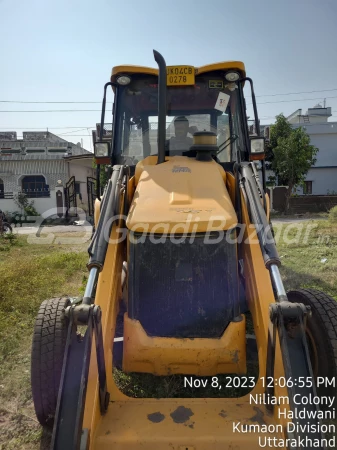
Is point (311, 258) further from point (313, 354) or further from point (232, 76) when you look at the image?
point (313, 354)

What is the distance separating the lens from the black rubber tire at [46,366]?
2617mm

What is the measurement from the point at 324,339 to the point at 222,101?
8.41 ft

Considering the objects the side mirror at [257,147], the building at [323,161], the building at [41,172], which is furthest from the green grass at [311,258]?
the building at [323,161]

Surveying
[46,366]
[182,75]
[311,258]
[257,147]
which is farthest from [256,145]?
[311,258]

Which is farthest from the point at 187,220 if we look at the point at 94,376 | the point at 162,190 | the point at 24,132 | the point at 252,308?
the point at 24,132

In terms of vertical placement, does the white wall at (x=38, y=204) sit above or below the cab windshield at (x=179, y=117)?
below

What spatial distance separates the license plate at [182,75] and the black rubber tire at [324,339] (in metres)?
2.37

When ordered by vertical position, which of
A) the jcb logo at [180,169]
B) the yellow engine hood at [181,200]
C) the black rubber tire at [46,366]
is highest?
the jcb logo at [180,169]

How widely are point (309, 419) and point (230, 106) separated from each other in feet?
10.4

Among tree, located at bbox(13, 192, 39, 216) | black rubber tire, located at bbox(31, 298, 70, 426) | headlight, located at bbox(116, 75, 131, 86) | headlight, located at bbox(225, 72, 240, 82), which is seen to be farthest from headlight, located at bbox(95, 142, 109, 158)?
tree, located at bbox(13, 192, 39, 216)

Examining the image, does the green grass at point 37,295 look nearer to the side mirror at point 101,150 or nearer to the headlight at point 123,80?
the side mirror at point 101,150

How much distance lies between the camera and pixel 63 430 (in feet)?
6.44

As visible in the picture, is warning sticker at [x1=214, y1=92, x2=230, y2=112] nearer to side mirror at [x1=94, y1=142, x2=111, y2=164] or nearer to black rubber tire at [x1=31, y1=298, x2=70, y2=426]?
side mirror at [x1=94, y1=142, x2=111, y2=164]

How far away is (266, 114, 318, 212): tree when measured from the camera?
773 inches
